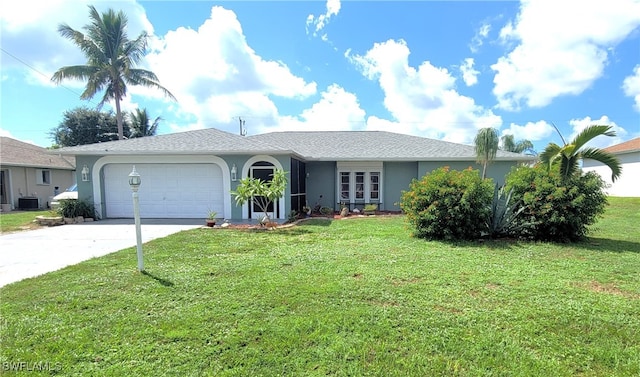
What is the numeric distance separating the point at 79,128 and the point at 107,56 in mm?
14707

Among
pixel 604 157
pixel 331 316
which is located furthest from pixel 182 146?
pixel 604 157

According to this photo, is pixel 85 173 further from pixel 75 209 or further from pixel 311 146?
pixel 311 146

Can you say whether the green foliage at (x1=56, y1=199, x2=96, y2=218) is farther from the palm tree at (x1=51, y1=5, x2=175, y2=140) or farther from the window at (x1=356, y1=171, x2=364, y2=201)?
the window at (x1=356, y1=171, x2=364, y2=201)

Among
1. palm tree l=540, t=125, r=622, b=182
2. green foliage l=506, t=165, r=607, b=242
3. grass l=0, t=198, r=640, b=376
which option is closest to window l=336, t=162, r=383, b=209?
green foliage l=506, t=165, r=607, b=242

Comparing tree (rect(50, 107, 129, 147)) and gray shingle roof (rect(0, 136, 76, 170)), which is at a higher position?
tree (rect(50, 107, 129, 147))

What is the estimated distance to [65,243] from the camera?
305 inches

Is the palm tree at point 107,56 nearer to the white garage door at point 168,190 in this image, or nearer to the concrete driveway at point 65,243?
the white garage door at point 168,190

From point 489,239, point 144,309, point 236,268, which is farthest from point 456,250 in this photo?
point 144,309

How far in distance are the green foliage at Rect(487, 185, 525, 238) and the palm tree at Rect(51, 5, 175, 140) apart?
2277cm

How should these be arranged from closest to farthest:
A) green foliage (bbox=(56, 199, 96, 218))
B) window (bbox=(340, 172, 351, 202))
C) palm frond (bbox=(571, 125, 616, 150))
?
palm frond (bbox=(571, 125, 616, 150)), green foliage (bbox=(56, 199, 96, 218)), window (bbox=(340, 172, 351, 202))

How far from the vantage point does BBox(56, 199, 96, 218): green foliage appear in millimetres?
11656

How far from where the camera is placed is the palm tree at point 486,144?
13.1 m

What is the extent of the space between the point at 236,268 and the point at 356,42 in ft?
45.6

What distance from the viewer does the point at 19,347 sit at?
2.82m
